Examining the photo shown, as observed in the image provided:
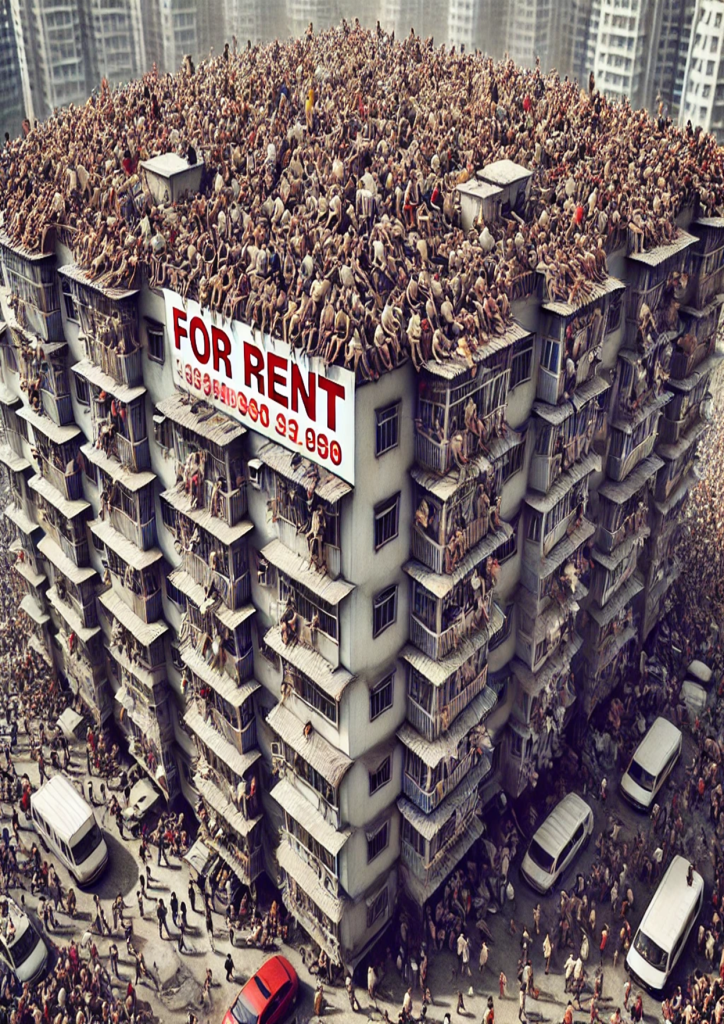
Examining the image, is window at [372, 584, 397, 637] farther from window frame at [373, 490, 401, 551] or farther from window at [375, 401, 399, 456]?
window at [375, 401, 399, 456]

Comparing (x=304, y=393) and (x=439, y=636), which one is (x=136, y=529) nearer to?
(x=304, y=393)

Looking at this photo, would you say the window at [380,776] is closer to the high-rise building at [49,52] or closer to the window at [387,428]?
the window at [387,428]

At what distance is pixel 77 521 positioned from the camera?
4538cm

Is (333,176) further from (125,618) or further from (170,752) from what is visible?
(170,752)

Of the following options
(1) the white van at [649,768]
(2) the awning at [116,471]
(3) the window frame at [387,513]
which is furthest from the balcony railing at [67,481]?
A: (1) the white van at [649,768]

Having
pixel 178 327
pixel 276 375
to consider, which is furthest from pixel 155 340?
pixel 276 375

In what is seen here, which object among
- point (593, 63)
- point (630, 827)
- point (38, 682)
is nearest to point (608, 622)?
point (630, 827)

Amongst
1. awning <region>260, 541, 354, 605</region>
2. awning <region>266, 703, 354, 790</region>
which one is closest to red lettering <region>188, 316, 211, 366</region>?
awning <region>260, 541, 354, 605</region>

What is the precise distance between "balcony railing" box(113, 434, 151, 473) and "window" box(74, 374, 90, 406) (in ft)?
10.1

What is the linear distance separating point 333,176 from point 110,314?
10902 mm

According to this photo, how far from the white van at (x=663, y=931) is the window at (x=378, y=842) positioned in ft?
40.7

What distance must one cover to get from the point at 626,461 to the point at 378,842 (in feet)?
68.2

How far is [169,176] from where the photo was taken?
3844 centimetres

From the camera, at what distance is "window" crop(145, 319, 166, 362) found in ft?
120
